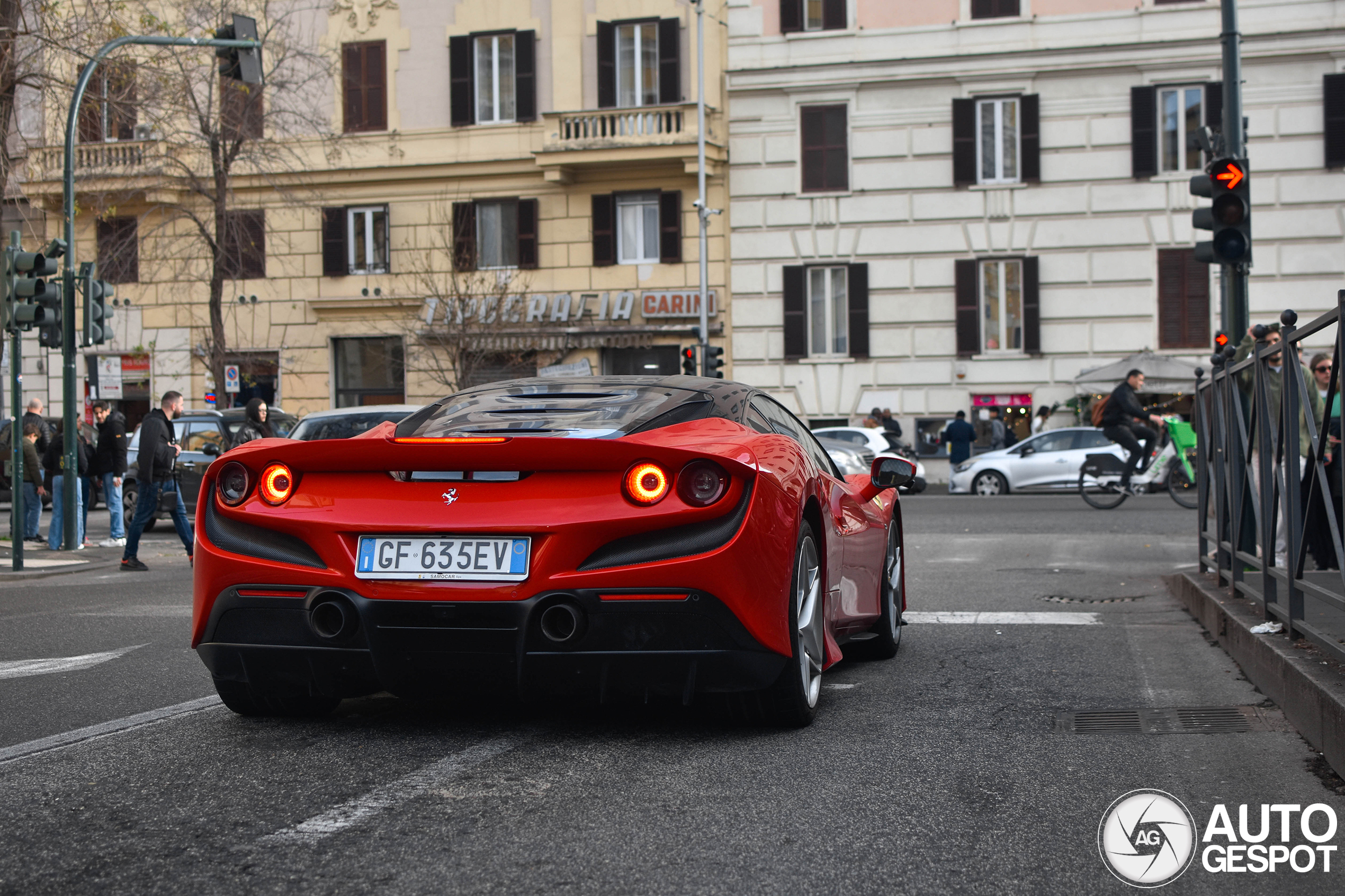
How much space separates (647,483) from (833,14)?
28.4 metres

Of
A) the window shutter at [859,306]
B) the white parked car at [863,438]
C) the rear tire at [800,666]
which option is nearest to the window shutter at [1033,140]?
the window shutter at [859,306]

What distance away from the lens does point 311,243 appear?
33.7m

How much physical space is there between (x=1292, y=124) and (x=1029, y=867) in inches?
1148

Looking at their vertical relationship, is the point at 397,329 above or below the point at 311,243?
→ below

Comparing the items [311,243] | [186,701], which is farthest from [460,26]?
[186,701]

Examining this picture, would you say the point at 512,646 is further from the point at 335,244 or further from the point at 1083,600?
the point at 335,244

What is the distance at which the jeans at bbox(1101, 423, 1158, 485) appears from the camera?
63.3ft

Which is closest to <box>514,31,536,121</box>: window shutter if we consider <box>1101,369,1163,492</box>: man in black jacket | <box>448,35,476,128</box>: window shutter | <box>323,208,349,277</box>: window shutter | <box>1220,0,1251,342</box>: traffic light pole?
<box>448,35,476,128</box>: window shutter

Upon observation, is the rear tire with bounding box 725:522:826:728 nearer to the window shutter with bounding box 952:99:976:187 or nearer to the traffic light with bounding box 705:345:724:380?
the traffic light with bounding box 705:345:724:380

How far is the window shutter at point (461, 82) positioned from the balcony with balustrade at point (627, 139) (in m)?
2.28

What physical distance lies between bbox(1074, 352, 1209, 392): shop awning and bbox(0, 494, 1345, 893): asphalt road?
2233 cm

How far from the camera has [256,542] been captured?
4.83m

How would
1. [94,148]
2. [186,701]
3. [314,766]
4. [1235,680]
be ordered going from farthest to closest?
[94,148]
[1235,680]
[186,701]
[314,766]

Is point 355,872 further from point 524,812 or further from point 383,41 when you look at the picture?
point 383,41
